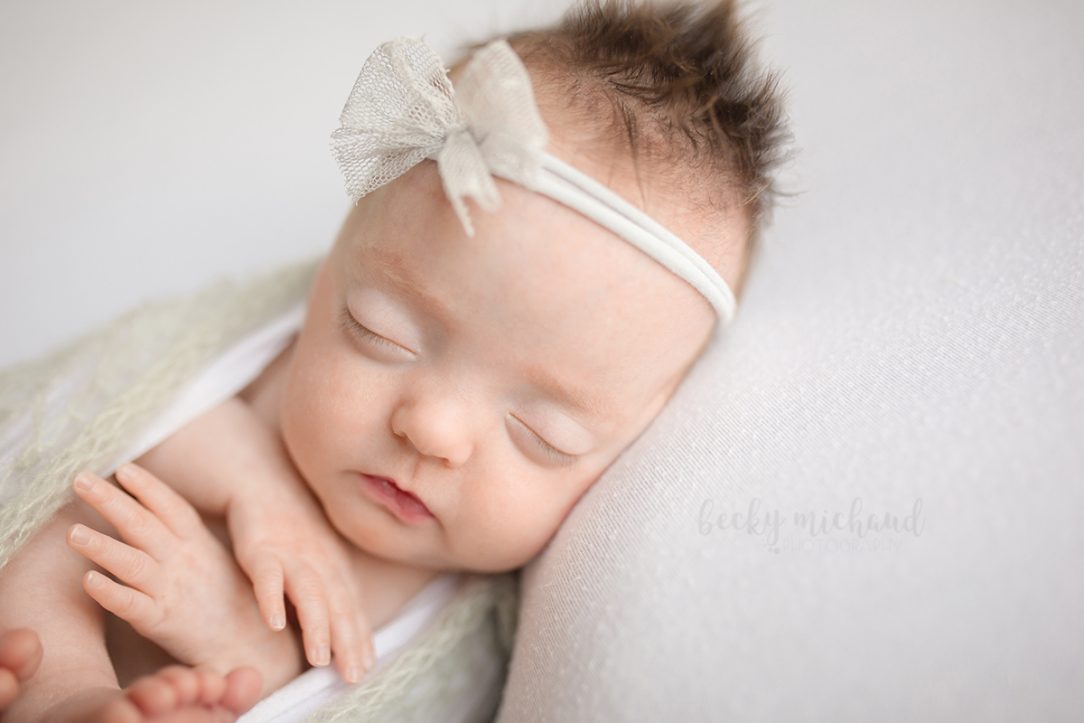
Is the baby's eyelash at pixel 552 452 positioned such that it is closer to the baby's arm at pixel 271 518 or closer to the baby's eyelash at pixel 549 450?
the baby's eyelash at pixel 549 450

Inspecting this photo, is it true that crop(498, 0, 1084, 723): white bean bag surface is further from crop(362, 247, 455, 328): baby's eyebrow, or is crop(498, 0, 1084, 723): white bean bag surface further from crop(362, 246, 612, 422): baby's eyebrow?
crop(362, 247, 455, 328): baby's eyebrow

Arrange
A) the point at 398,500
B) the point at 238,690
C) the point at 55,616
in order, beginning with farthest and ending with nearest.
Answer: the point at 398,500, the point at 55,616, the point at 238,690

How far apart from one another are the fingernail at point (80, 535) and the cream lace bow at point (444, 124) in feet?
1.54

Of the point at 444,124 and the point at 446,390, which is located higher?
the point at 444,124

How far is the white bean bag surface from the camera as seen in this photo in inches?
30.9

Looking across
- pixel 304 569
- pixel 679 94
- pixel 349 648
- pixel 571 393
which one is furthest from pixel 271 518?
pixel 679 94

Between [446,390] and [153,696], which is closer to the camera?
[153,696]

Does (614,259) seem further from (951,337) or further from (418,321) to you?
(951,337)

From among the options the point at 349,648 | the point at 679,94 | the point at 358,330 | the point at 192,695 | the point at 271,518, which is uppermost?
the point at 679,94

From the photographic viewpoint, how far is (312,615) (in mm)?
1054

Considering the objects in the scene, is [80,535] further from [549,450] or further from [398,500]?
[549,450]

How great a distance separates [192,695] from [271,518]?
340mm

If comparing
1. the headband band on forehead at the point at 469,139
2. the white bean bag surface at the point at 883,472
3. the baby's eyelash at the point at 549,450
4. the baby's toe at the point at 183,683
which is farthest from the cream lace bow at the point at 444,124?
the baby's toe at the point at 183,683

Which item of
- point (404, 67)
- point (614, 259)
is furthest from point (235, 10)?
point (614, 259)
